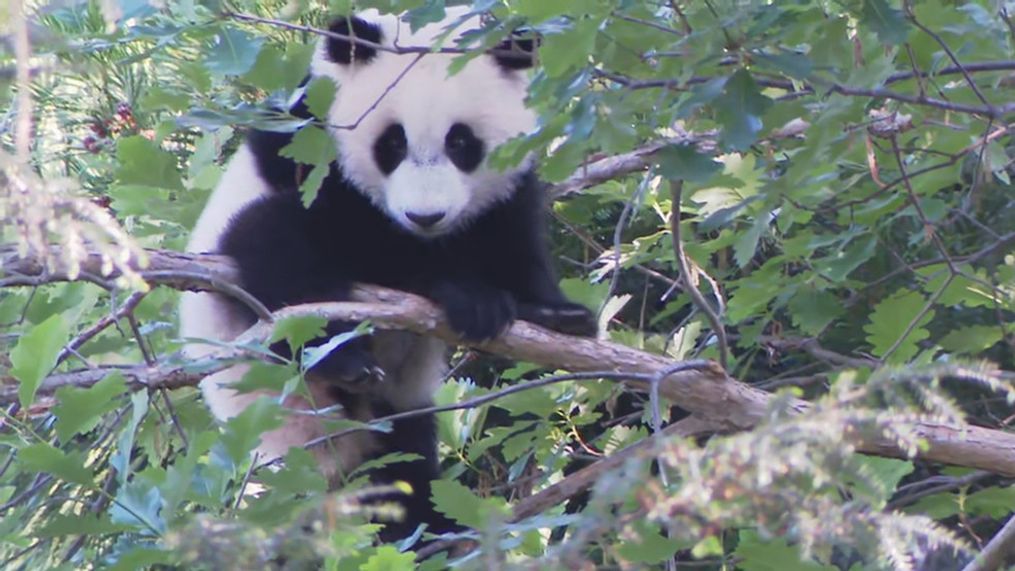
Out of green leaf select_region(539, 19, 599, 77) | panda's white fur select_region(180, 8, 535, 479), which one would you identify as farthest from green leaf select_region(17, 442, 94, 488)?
panda's white fur select_region(180, 8, 535, 479)

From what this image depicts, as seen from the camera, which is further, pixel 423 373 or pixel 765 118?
pixel 423 373

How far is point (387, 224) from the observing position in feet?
10.7

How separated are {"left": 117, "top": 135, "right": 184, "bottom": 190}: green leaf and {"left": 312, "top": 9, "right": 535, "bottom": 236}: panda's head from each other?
0.49 metres

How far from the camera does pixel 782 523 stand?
3.91 feet

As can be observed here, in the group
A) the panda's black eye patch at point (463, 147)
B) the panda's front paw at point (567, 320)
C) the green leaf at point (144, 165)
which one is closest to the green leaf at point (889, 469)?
the panda's front paw at point (567, 320)

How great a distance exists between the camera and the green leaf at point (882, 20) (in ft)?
6.19

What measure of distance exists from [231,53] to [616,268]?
1121 mm

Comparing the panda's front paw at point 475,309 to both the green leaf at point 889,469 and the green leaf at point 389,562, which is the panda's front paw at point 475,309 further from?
the green leaf at point 389,562

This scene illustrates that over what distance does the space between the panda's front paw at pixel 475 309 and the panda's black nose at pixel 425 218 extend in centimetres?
15

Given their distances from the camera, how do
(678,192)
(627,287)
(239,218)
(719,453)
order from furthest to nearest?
(627,287) < (239,218) < (678,192) < (719,453)

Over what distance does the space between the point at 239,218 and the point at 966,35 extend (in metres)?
1.68

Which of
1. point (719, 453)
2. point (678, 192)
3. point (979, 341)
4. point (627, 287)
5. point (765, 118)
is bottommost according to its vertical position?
point (627, 287)

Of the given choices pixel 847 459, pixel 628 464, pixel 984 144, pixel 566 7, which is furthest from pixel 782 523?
pixel 984 144

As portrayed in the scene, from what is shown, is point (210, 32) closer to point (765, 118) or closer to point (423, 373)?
point (765, 118)
